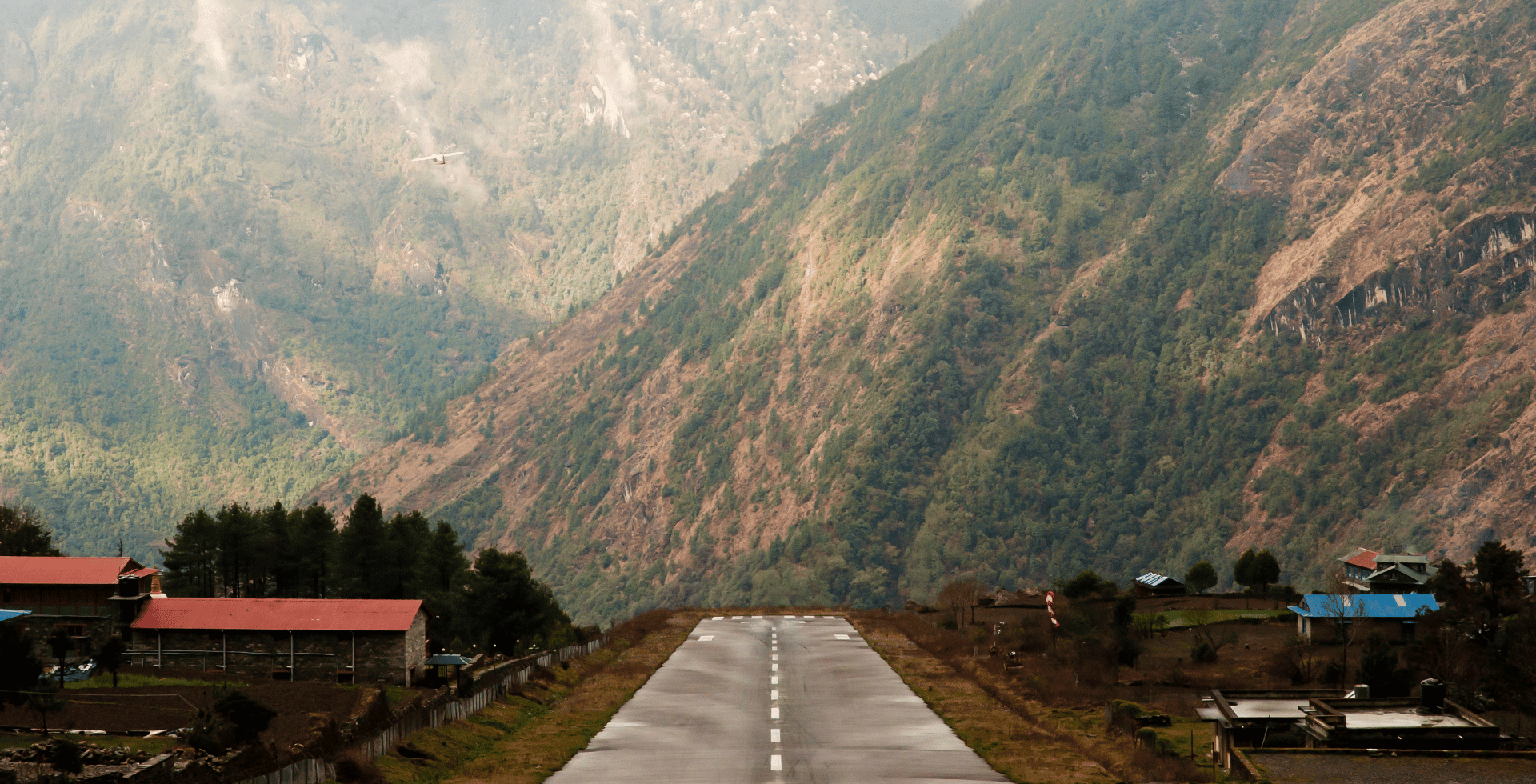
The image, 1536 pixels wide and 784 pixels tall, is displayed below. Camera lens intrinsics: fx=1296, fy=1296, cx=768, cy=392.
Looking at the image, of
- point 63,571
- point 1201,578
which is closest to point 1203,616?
point 1201,578

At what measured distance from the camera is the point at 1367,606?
84.7m

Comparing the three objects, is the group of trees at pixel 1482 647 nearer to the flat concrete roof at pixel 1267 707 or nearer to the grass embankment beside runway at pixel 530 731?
the flat concrete roof at pixel 1267 707

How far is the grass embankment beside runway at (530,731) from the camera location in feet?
114

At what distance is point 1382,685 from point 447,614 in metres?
60.1

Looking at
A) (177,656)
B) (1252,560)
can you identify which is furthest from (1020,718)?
(1252,560)

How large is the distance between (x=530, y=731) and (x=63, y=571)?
37304 mm

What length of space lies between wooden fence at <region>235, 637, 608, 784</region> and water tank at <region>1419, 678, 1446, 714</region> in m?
31.6

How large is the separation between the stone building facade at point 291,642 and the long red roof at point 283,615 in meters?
0.04

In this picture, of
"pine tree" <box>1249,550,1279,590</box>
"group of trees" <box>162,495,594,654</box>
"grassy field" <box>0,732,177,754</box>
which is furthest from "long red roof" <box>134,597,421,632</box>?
"pine tree" <box>1249,550,1279,590</box>

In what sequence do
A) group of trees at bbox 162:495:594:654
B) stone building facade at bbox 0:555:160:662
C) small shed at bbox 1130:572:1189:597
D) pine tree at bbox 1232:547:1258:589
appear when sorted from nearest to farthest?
stone building facade at bbox 0:555:160:662 < group of trees at bbox 162:495:594:654 < small shed at bbox 1130:572:1189:597 < pine tree at bbox 1232:547:1258:589

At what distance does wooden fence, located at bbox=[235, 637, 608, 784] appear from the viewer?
99.1 ft

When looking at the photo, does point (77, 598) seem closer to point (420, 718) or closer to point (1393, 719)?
point (420, 718)

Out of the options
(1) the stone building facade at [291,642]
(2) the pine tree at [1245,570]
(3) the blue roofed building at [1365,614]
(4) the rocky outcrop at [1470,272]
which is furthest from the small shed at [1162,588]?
(4) the rocky outcrop at [1470,272]

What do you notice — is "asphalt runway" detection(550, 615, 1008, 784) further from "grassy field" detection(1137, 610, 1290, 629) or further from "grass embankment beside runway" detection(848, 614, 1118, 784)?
"grassy field" detection(1137, 610, 1290, 629)
